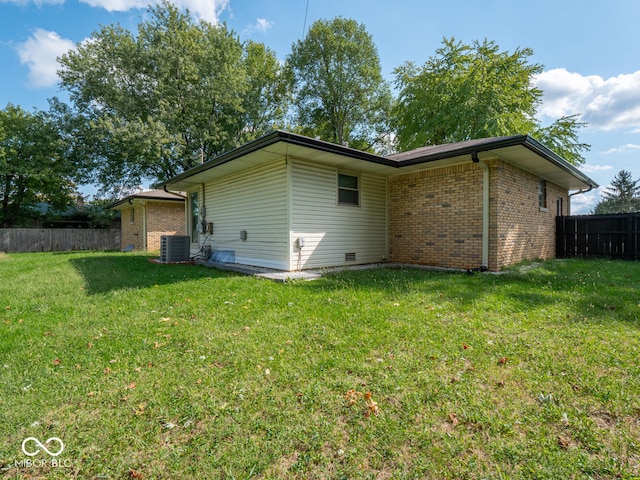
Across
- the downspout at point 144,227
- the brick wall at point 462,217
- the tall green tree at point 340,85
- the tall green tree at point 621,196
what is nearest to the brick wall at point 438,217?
the brick wall at point 462,217

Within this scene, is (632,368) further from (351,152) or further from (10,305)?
(10,305)

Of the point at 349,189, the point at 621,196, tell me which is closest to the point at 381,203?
the point at 349,189

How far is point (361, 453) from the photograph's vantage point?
1.67 metres

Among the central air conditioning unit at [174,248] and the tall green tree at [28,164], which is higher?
the tall green tree at [28,164]

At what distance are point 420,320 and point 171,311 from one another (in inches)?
126

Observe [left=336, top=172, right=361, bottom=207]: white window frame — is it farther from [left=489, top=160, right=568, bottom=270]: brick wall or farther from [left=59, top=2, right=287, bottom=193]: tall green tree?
[left=59, top=2, right=287, bottom=193]: tall green tree

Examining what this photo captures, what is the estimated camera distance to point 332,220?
7.86m

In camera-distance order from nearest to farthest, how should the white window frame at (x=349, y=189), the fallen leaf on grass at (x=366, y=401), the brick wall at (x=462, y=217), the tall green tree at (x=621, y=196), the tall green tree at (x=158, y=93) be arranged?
the fallen leaf on grass at (x=366, y=401)
the brick wall at (x=462, y=217)
the white window frame at (x=349, y=189)
the tall green tree at (x=158, y=93)
the tall green tree at (x=621, y=196)

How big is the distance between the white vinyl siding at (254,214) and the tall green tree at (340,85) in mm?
16385

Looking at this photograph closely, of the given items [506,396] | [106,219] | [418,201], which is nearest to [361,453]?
[506,396]

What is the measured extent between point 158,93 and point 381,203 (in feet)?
53.5

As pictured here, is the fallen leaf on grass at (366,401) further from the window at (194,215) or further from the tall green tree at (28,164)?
the tall green tree at (28,164)

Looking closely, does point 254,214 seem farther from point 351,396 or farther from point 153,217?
point 153,217

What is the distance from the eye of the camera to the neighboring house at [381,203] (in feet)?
22.8
